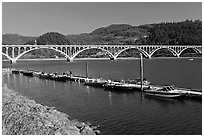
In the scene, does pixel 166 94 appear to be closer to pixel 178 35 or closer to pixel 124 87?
pixel 124 87

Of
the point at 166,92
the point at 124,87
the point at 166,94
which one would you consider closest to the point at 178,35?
the point at 124,87

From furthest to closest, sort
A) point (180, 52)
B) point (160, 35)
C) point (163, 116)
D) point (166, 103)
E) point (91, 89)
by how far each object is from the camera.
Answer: point (160, 35)
point (180, 52)
point (91, 89)
point (166, 103)
point (163, 116)

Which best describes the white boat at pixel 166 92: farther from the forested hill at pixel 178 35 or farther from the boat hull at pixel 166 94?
the forested hill at pixel 178 35

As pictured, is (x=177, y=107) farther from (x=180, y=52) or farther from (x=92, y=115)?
(x=180, y=52)

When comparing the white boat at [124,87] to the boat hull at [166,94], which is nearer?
the boat hull at [166,94]

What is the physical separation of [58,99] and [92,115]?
9999 mm

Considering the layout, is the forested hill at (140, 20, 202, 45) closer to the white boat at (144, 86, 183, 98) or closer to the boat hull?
the white boat at (144, 86, 183, 98)

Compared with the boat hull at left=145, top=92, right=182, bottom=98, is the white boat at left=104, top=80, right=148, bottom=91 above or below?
above

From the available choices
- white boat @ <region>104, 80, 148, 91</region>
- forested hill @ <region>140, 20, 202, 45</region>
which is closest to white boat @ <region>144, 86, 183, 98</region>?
white boat @ <region>104, 80, 148, 91</region>

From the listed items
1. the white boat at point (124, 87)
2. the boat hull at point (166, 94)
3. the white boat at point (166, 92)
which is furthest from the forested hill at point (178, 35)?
the boat hull at point (166, 94)

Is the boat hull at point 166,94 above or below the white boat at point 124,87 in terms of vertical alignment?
below

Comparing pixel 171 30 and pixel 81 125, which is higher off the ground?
pixel 171 30

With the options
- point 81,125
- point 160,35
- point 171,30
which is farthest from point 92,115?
point 171,30

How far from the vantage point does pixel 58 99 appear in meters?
31.9
